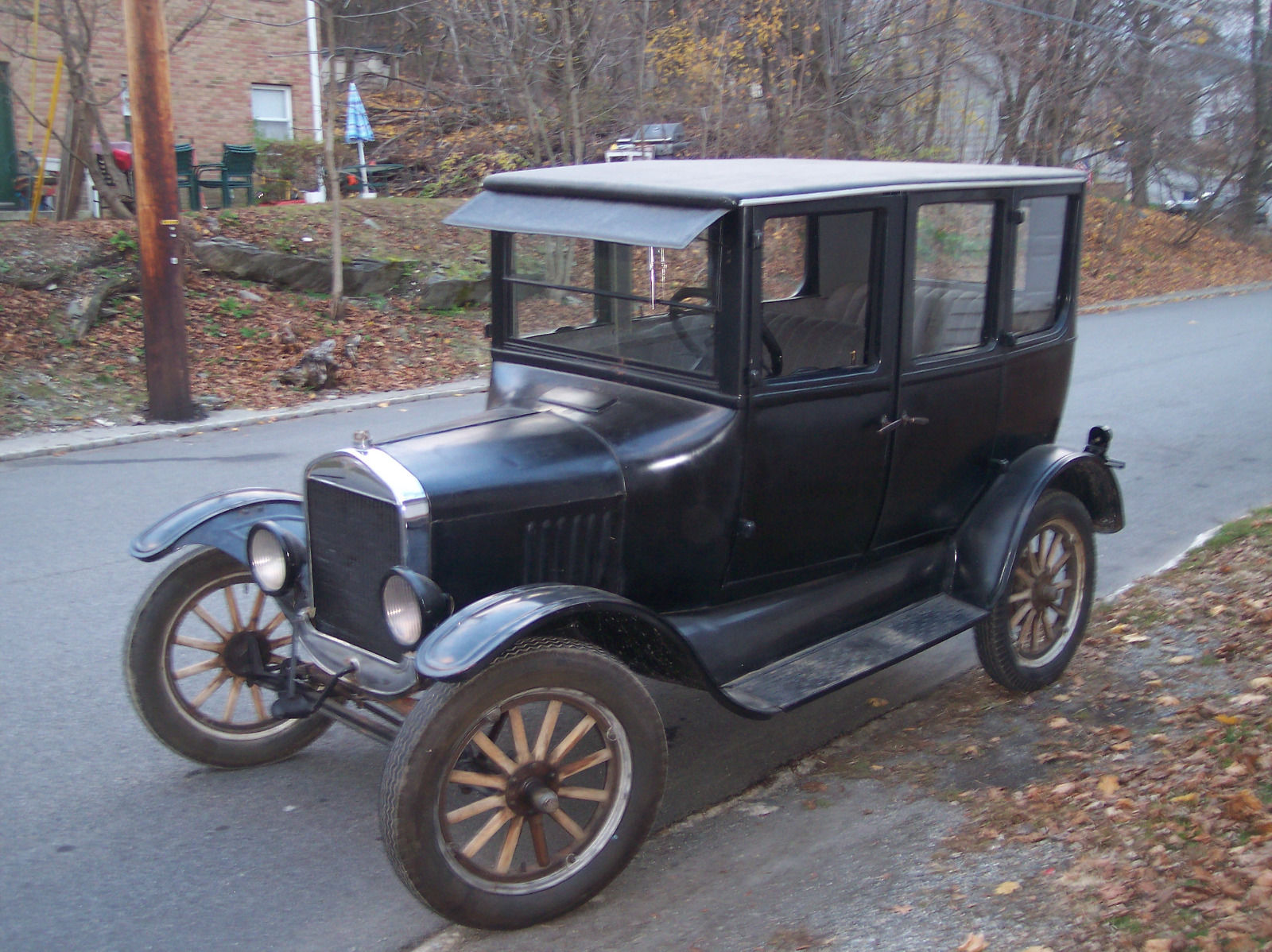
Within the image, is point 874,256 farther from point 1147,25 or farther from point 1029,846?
point 1147,25

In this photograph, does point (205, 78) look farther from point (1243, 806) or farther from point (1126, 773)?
point (1243, 806)

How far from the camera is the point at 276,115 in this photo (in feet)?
69.5

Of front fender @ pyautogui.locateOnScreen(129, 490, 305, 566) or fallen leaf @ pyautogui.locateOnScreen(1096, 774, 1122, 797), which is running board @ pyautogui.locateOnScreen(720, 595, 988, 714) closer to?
fallen leaf @ pyautogui.locateOnScreen(1096, 774, 1122, 797)

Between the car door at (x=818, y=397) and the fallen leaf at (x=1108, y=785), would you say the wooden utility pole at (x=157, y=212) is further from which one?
the fallen leaf at (x=1108, y=785)

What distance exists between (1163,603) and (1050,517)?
1.43 metres

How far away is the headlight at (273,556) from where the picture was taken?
3.70 meters

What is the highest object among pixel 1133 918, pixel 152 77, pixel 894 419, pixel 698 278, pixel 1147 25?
pixel 1147 25

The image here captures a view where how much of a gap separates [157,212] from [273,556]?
6.79 meters

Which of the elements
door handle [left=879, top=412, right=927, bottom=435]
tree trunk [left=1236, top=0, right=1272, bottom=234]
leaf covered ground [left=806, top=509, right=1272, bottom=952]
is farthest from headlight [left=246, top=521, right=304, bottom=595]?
tree trunk [left=1236, top=0, right=1272, bottom=234]

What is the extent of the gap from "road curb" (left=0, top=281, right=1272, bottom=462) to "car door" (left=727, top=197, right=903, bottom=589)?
687 centimetres

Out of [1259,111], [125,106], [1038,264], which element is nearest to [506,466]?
[1038,264]

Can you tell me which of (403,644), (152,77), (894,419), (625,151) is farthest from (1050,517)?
(625,151)

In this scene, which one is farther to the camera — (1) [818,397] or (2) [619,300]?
(2) [619,300]

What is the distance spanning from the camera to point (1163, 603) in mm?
5586
